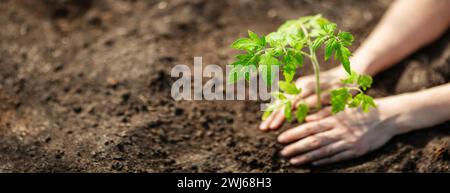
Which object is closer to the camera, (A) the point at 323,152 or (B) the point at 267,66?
(B) the point at 267,66

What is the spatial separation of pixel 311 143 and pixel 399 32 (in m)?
0.86

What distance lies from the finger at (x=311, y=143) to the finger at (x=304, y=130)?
0.03 meters

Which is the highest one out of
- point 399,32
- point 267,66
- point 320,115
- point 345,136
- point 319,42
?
point 399,32

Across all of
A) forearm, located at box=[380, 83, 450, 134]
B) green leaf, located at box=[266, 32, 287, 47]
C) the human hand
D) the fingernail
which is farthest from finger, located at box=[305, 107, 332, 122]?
green leaf, located at box=[266, 32, 287, 47]

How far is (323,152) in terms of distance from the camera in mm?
2451

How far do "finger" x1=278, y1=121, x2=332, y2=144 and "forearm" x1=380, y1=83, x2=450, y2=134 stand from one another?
308mm

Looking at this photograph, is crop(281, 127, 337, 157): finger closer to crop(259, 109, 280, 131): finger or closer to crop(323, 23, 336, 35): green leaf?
crop(259, 109, 280, 131): finger

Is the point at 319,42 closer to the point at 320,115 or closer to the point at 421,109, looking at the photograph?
the point at 320,115

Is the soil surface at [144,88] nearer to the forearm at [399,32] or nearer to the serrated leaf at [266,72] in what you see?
the forearm at [399,32]

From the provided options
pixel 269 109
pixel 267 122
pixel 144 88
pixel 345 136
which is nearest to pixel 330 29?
pixel 269 109

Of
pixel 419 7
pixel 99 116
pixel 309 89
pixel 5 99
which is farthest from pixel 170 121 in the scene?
pixel 419 7

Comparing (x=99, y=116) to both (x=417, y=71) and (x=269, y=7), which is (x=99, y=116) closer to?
(x=269, y=7)

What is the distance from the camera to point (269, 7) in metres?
3.46
